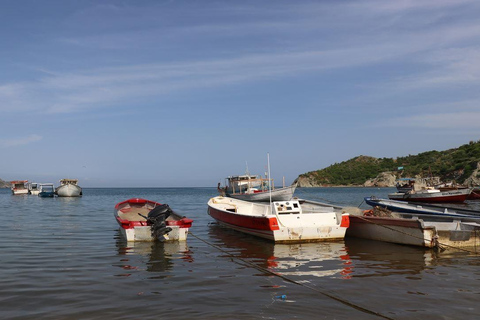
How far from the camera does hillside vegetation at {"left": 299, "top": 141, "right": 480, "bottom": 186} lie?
294ft

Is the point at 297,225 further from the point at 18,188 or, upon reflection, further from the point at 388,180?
the point at 388,180

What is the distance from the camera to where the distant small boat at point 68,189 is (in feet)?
228

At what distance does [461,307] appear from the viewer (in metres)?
7.79

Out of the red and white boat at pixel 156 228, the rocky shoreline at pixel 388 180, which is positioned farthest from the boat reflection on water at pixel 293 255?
the rocky shoreline at pixel 388 180

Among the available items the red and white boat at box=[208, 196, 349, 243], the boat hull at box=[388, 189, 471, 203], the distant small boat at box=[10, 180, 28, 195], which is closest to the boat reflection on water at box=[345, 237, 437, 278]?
the red and white boat at box=[208, 196, 349, 243]

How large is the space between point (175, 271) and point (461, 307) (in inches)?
290

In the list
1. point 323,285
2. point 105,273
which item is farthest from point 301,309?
point 105,273

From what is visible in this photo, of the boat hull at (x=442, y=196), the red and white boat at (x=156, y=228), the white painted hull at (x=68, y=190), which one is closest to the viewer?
the red and white boat at (x=156, y=228)

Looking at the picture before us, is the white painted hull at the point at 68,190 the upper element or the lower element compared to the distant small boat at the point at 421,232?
upper

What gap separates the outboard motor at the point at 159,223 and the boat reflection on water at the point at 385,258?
24.2 ft

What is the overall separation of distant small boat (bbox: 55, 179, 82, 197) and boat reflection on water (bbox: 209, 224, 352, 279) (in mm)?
59431

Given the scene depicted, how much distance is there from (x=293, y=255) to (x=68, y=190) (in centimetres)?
6576

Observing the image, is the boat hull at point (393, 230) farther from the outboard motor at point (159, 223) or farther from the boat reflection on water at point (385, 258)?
the outboard motor at point (159, 223)

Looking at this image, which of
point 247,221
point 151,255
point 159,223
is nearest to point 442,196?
point 247,221
